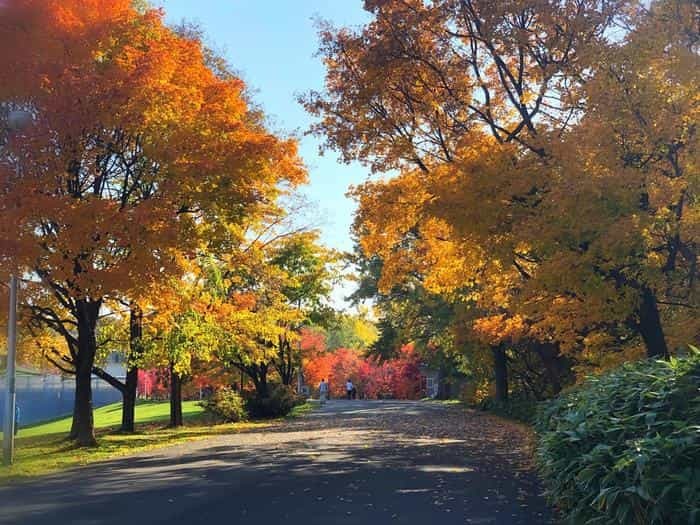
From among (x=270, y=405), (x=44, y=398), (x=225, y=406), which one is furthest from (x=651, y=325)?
(x=44, y=398)

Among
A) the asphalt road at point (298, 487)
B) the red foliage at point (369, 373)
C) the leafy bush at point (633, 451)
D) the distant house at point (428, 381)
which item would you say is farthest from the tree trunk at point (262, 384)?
the leafy bush at point (633, 451)

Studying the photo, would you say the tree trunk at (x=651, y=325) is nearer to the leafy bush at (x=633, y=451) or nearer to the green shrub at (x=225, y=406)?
the leafy bush at (x=633, y=451)

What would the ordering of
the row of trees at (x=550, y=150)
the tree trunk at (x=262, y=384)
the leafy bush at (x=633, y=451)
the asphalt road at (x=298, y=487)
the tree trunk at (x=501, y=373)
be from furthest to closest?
the tree trunk at (x=262, y=384) → the tree trunk at (x=501, y=373) → the row of trees at (x=550, y=150) → the asphalt road at (x=298, y=487) → the leafy bush at (x=633, y=451)

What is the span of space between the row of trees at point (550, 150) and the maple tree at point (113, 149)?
2.91 m

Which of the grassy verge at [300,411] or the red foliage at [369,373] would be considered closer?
the grassy verge at [300,411]

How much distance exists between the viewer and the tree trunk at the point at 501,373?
27297 millimetres

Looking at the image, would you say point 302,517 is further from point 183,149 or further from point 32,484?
point 183,149

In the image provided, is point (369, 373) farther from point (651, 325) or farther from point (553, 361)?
point (651, 325)

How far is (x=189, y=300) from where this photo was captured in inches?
762

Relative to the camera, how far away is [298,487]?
9.76 meters

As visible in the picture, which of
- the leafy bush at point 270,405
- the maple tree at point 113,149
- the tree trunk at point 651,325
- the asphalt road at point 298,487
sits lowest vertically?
the asphalt road at point 298,487

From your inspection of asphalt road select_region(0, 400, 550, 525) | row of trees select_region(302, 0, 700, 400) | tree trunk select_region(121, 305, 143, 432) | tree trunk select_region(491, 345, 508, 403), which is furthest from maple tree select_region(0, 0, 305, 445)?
tree trunk select_region(491, 345, 508, 403)

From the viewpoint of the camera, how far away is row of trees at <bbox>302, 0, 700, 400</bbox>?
38.1 ft

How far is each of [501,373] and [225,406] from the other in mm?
11432
